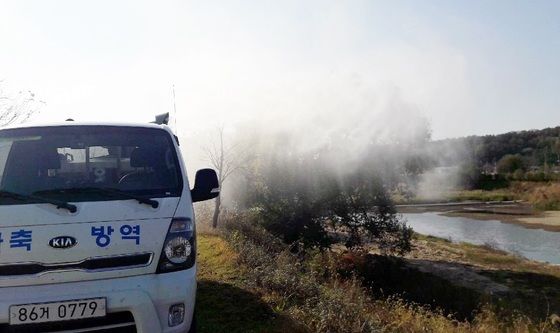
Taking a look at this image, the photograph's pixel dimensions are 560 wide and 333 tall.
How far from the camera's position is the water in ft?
102

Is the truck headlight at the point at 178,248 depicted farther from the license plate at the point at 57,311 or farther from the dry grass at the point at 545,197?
the dry grass at the point at 545,197

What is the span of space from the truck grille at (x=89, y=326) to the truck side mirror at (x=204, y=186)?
4.36ft

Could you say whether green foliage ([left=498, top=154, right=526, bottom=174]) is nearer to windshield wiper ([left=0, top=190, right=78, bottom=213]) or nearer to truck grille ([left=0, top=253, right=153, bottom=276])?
truck grille ([left=0, top=253, right=153, bottom=276])

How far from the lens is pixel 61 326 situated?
3232 mm

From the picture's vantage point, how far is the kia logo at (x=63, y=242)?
3.31 meters

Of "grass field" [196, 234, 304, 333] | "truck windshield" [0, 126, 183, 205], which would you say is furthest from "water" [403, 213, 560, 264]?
"truck windshield" [0, 126, 183, 205]

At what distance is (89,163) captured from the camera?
427 centimetres

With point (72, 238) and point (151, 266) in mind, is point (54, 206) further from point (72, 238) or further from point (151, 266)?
point (151, 266)

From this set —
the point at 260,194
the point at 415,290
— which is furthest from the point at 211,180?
the point at 260,194

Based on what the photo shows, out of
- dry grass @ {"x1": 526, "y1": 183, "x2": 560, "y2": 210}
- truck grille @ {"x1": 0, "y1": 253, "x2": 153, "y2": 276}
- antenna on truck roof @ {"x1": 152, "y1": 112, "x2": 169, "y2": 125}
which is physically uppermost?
antenna on truck roof @ {"x1": 152, "y1": 112, "x2": 169, "y2": 125}

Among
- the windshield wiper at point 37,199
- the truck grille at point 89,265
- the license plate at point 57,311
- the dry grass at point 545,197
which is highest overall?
the windshield wiper at point 37,199

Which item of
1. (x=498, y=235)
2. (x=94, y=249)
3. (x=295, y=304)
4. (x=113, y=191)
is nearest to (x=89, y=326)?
(x=94, y=249)

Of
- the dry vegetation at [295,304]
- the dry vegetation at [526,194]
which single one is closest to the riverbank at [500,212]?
the dry vegetation at [526,194]

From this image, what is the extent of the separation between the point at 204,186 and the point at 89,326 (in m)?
1.60
